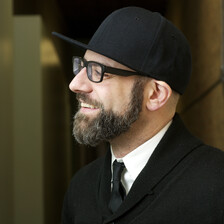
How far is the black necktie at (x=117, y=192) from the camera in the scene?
1.48 metres

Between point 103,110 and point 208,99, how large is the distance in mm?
2012

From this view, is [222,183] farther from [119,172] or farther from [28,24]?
[28,24]

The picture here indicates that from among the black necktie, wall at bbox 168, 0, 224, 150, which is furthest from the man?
wall at bbox 168, 0, 224, 150

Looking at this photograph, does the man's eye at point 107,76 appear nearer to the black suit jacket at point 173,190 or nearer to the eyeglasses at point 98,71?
the eyeglasses at point 98,71

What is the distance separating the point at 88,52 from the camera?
1.53 meters

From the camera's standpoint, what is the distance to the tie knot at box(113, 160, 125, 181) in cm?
152

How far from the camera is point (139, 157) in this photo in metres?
1.52

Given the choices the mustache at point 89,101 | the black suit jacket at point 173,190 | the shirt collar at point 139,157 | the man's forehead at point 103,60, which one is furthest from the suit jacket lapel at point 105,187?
the man's forehead at point 103,60

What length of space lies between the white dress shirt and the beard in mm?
94

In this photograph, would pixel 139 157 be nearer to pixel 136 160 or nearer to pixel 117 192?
pixel 136 160

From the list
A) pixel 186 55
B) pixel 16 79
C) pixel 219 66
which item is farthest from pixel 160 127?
pixel 16 79

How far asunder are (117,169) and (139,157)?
10cm

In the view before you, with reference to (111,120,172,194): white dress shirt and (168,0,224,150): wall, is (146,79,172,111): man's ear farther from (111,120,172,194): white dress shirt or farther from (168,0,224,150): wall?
(168,0,224,150): wall

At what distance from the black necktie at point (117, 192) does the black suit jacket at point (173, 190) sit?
31 millimetres
